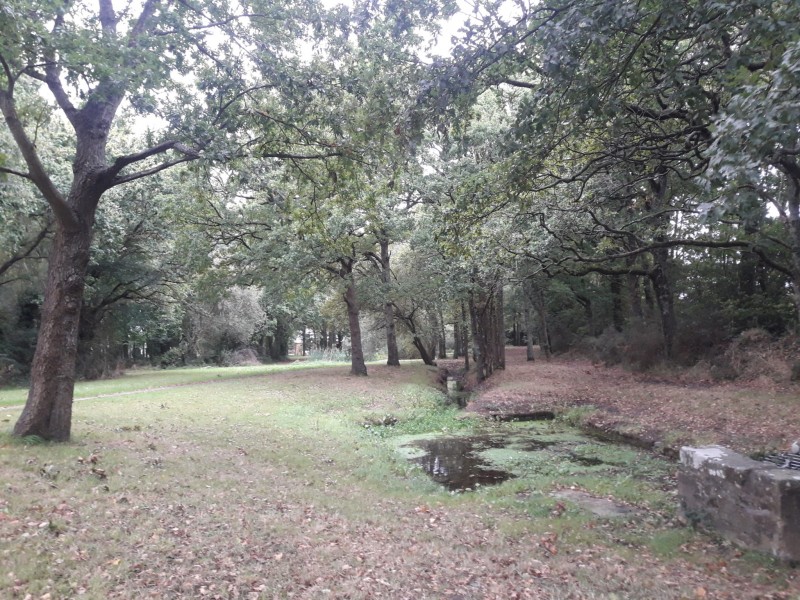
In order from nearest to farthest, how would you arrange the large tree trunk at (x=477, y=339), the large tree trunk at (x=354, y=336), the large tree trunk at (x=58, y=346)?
the large tree trunk at (x=58, y=346)
the large tree trunk at (x=477, y=339)
the large tree trunk at (x=354, y=336)

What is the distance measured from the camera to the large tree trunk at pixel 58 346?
884cm

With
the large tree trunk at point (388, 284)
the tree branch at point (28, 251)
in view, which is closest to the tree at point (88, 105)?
the tree branch at point (28, 251)

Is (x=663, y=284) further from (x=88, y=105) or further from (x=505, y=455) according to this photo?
(x=88, y=105)

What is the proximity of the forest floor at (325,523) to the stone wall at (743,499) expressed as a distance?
0.19 meters

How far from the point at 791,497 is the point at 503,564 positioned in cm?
302

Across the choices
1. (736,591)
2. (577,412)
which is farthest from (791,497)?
(577,412)

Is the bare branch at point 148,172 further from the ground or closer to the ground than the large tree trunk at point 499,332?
further from the ground

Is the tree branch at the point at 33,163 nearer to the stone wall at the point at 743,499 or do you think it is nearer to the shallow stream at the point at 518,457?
the shallow stream at the point at 518,457

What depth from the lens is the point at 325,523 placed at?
6.83 meters

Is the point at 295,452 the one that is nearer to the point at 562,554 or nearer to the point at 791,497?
the point at 562,554

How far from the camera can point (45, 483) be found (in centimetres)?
677

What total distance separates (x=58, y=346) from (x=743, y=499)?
412 inches

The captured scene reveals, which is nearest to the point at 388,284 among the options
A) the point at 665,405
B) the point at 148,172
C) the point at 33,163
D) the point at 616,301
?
the point at 616,301

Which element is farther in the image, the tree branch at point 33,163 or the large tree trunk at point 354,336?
the large tree trunk at point 354,336
